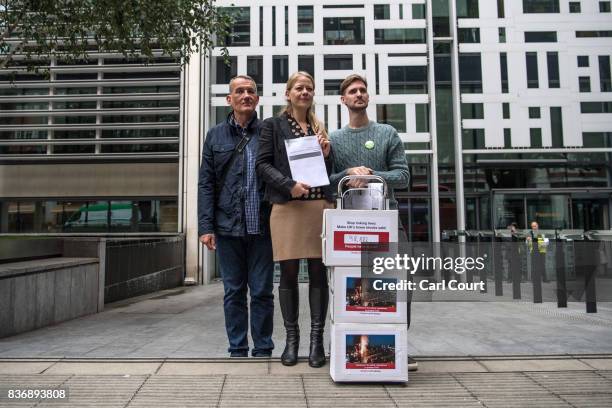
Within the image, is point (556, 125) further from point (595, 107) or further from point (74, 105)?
point (74, 105)

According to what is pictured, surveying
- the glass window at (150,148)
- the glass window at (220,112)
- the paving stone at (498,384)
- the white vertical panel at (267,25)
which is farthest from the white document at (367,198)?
A: the glass window at (150,148)

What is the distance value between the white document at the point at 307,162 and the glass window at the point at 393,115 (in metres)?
11.9

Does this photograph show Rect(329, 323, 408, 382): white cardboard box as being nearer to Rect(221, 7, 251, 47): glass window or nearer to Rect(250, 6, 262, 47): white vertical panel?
Rect(250, 6, 262, 47): white vertical panel

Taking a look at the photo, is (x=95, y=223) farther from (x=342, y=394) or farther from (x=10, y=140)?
(x=342, y=394)

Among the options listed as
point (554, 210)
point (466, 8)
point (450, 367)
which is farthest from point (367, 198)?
point (554, 210)

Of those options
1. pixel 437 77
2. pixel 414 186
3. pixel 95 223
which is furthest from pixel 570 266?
pixel 95 223

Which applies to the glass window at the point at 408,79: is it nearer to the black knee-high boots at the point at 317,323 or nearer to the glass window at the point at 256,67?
the glass window at the point at 256,67

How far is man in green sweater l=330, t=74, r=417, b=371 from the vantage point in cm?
346

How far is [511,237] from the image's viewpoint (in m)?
13.1

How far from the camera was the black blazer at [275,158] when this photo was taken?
3.34 m

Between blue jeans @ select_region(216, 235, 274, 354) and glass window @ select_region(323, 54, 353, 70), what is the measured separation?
39.8 feet

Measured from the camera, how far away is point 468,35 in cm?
1495

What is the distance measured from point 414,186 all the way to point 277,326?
31.5 feet

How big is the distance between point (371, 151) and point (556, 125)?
13271mm
